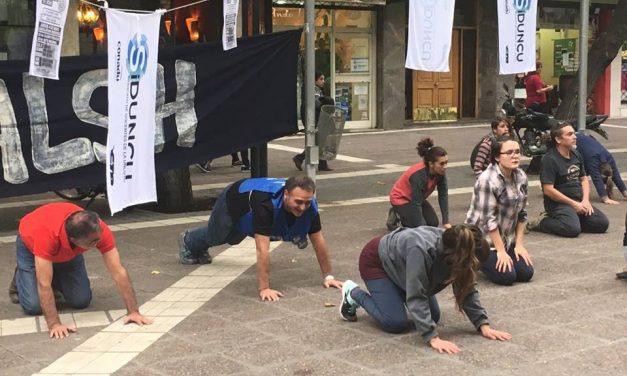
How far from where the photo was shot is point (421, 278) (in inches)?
201

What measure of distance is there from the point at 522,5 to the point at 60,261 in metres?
7.40

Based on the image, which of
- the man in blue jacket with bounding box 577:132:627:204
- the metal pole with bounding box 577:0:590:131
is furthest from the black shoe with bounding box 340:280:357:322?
the metal pole with bounding box 577:0:590:131

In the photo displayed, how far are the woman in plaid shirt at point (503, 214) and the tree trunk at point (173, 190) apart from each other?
4952 mm

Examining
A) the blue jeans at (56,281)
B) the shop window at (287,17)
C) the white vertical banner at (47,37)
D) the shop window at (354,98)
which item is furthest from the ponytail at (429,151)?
the shop window at (354,98)

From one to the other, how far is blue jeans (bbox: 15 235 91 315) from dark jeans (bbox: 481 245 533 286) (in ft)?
10.3

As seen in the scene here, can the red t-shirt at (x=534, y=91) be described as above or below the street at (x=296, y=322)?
above

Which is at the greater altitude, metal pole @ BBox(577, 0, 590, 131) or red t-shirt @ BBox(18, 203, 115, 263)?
metal pole @ BBox(577, 0, 590, 131)

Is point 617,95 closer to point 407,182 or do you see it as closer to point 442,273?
point 407,182

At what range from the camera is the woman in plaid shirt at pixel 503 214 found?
22.2 ft

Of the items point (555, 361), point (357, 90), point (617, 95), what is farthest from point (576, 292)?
point (617, 95)

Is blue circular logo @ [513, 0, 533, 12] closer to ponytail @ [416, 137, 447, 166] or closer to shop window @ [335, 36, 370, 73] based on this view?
ponytail @ [416, 137, 447, 166]

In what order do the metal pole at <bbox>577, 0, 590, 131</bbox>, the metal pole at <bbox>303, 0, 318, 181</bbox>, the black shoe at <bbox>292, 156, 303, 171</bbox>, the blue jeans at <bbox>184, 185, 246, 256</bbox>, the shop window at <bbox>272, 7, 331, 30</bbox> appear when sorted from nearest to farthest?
the blue jeans at <bbox>184, 185, 246, 256</bbox> < the metal pole at <bbox>303, 0, 318, 181</bbox> < the metal pole at <bbox>577, 0, 590, 131</bbox> < the black shoe at <bbox>292, 156, 303, 171</bbox> < the shop window at <bbox>272, 7, 331, 30</bbox>

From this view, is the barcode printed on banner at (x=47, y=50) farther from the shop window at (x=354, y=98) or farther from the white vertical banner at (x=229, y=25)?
the shop window at (x=354, y=98)

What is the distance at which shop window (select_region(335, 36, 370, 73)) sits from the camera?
69.4ft
